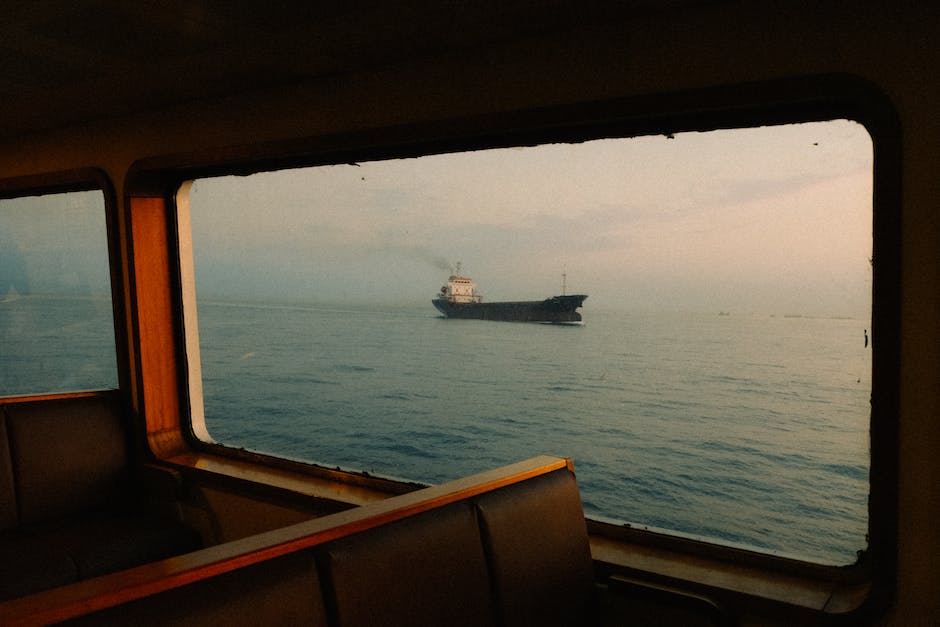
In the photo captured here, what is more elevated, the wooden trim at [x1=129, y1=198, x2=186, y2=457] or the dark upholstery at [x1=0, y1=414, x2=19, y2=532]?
the wooden trim at [x1=129, y1=198, x2=186, y2=457]

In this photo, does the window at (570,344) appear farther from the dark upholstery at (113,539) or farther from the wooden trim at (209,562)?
the wooden trim at (209,562)

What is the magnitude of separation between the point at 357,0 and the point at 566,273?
151 ft

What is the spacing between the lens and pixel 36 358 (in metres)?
64.6

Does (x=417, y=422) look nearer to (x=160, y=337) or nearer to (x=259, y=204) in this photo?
(x=259, y=204)

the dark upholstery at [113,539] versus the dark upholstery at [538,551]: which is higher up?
the dark upholstery at [538,551]

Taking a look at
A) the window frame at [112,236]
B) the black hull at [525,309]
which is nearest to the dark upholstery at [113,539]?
the window frame at [112,236]

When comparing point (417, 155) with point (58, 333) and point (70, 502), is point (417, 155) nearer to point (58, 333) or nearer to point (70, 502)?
point (70, 502)

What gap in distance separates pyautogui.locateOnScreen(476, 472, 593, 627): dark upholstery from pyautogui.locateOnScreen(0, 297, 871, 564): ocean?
36.6 meters

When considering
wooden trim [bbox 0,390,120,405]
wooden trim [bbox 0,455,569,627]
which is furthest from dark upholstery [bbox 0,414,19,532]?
wooden trim [bbox 0,455,569,627]

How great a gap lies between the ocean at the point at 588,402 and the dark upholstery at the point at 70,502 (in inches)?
1387

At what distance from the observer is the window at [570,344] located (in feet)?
137

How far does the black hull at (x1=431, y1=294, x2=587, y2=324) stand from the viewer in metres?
35.4

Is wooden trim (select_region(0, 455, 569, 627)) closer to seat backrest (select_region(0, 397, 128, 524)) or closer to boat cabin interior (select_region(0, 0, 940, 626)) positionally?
boat cabin interior (select_region(0, 0, 940, 626))

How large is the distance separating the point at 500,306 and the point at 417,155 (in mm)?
49683
